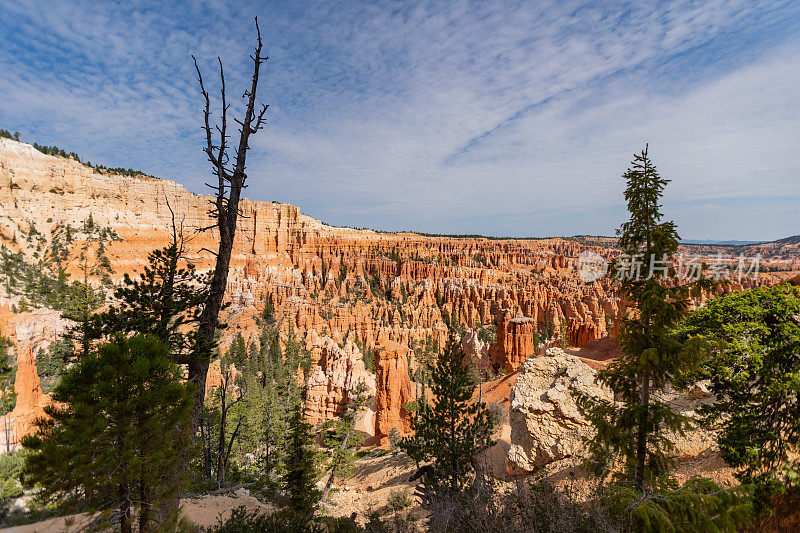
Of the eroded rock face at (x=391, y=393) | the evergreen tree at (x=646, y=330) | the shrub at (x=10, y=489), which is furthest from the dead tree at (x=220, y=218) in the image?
the eroded rock face at (x=391, y=393)

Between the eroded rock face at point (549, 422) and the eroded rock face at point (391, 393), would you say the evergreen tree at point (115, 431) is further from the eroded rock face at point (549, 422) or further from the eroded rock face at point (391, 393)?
the eroded rock face at point (391, 393)

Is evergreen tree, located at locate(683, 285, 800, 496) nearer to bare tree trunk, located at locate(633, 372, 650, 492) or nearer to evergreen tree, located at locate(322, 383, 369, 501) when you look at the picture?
bare tree trunk, located at locate(633, 372, 650, 492)

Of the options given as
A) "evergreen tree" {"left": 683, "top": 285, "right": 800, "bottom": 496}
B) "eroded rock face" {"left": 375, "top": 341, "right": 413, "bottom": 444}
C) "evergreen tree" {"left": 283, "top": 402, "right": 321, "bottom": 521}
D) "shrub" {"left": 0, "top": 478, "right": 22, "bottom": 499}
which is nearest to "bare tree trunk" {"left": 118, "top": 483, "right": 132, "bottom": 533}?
"evergreen tree" {"left": 283, "top": 402, "right": 321, "bottom": 521}

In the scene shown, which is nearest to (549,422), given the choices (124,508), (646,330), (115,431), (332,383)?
(646,330)

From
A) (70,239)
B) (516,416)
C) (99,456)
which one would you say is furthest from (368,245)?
(99,456)

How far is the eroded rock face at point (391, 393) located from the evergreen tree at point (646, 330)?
25.6 metres

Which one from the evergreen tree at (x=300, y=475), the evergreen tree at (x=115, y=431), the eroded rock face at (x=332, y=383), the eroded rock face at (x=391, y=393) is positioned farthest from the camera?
the eroded rock face at (x=332, y=383)

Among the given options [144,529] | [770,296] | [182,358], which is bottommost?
[144,529]

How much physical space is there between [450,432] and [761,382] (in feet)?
29.2

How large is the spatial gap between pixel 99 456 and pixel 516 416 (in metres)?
13.5

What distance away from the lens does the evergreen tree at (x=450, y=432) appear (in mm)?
10938

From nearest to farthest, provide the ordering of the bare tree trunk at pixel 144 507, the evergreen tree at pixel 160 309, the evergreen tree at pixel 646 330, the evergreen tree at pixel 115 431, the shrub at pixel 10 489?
the evergreen tree at pixel 115 431
the bare tree trunk at pixel 144 507
the evergreen tree at pixel 646 330
the evergreen tree at pixel 160 309
the shrub at pixel 10 489

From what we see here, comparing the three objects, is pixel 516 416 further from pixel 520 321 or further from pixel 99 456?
pixel 520 321

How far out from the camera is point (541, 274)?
379 feet
